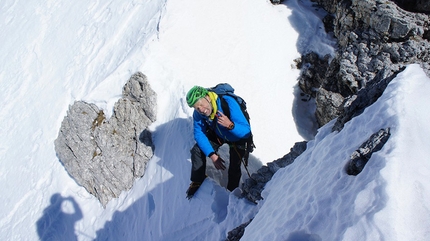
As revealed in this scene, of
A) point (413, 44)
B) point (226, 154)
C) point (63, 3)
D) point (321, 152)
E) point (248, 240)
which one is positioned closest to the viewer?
point (248, 240)

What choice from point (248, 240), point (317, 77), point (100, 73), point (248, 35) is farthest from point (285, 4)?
point (248, 240)

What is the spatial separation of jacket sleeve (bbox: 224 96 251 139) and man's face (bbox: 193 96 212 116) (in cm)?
40

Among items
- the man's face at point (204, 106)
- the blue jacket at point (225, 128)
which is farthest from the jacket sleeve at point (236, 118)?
the man's face at point (204, 106)

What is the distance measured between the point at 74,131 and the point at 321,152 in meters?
8.23

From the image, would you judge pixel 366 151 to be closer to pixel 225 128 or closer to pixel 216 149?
pixel 225 128

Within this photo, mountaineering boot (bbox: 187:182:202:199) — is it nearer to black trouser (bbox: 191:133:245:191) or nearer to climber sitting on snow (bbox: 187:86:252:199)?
black trouser (bbox: 191:133:245:191)

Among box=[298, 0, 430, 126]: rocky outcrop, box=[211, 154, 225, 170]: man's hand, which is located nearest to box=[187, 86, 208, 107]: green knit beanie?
box=[211, 154, 225, 170]: man's hand

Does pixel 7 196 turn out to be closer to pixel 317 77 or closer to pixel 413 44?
pixel 317 77

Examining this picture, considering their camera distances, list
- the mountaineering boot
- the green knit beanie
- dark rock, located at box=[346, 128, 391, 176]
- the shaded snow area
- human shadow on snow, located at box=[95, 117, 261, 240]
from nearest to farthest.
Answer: the shaded snow area
dark rock, located at box=[346, 128, 391, 176]
the green knit beanie
human shadow on snow, located at box=[95, 117, 261, 240]
the mountaineering boot

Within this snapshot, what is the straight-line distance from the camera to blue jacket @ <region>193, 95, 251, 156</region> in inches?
203

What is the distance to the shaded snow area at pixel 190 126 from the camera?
9.46ft

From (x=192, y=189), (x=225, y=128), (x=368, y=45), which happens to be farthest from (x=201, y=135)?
(x=368, y=45)

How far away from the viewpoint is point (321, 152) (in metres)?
4.13

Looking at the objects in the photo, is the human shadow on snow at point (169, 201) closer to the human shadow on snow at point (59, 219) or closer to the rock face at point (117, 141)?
the rock face at point (117, 141)
